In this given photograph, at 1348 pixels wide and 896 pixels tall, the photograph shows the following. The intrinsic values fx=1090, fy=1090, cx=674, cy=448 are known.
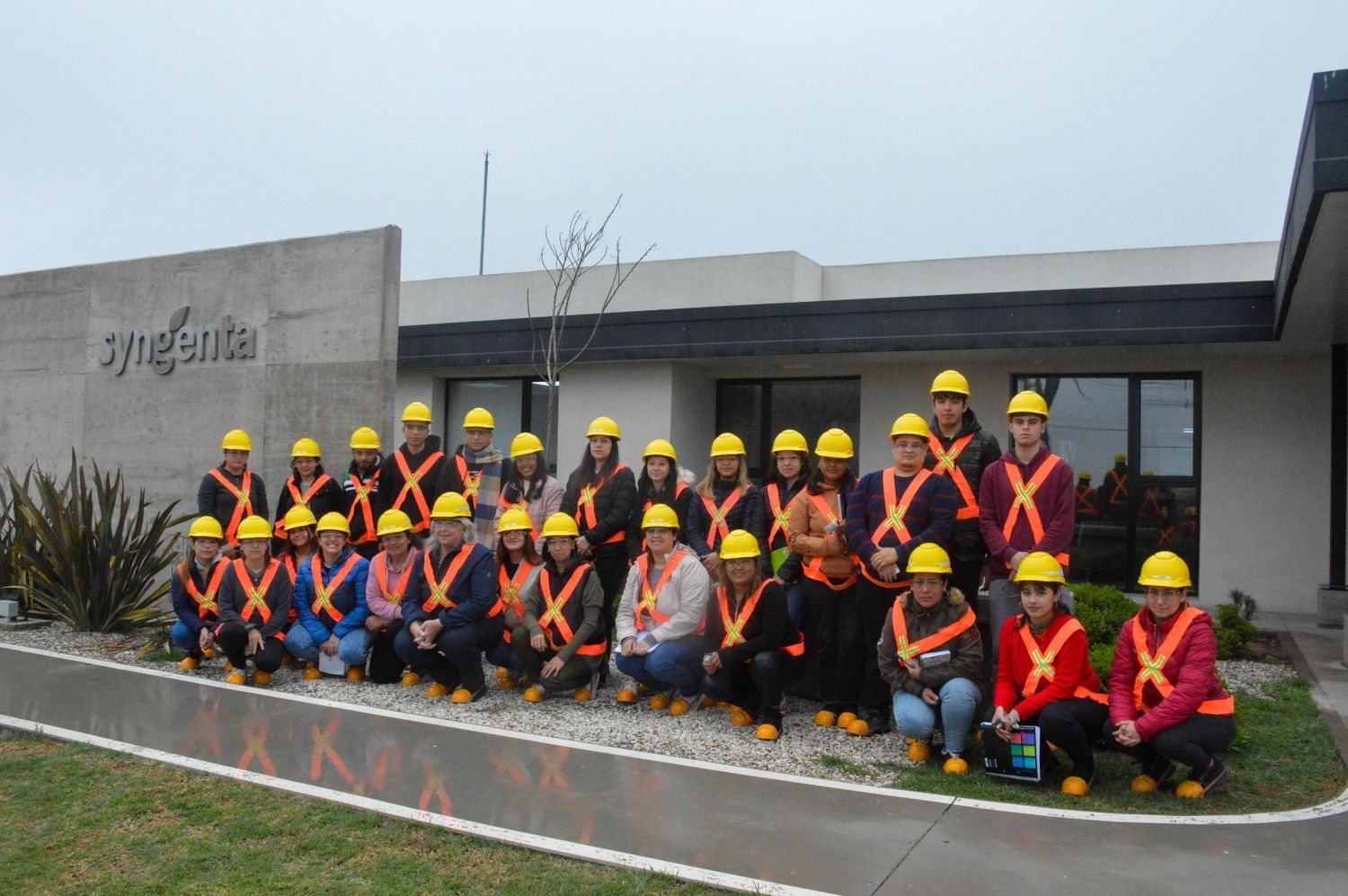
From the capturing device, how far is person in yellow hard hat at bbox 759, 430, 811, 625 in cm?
709

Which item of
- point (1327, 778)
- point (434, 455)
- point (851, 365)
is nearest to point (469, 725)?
point (434, 455)

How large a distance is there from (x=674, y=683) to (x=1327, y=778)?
12.1 ft

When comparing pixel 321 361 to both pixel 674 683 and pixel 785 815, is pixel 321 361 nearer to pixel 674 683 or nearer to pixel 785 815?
pixel 674 683

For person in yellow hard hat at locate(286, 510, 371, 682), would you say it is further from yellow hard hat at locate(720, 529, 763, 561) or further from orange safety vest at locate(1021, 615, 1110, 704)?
orange safety vest at locate(1021, 615, 1110, 704)

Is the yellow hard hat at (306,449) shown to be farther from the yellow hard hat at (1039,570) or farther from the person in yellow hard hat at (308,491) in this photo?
the yellow hard hat at (1039,570)

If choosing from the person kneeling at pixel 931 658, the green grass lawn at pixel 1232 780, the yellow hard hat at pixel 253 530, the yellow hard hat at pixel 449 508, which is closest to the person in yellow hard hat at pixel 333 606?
the yellow hard hat at pixel 253 530

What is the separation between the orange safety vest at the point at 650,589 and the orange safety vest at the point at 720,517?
0.40 metres

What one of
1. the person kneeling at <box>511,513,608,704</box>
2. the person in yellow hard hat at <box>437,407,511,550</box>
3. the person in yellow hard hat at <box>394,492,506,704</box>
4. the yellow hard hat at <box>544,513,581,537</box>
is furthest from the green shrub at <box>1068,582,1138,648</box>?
the person in yellow hard hat at <box>437,407,511,550</box>

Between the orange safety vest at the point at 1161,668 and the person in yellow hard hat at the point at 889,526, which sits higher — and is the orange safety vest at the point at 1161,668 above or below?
below

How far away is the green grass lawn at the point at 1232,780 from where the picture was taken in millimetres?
5289

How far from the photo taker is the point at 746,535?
22.1ft

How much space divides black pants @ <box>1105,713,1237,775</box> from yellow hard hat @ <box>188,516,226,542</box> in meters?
Result: 6.80

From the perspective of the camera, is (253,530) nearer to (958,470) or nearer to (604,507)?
(604,507)

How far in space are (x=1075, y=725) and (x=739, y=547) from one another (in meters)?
2.16
